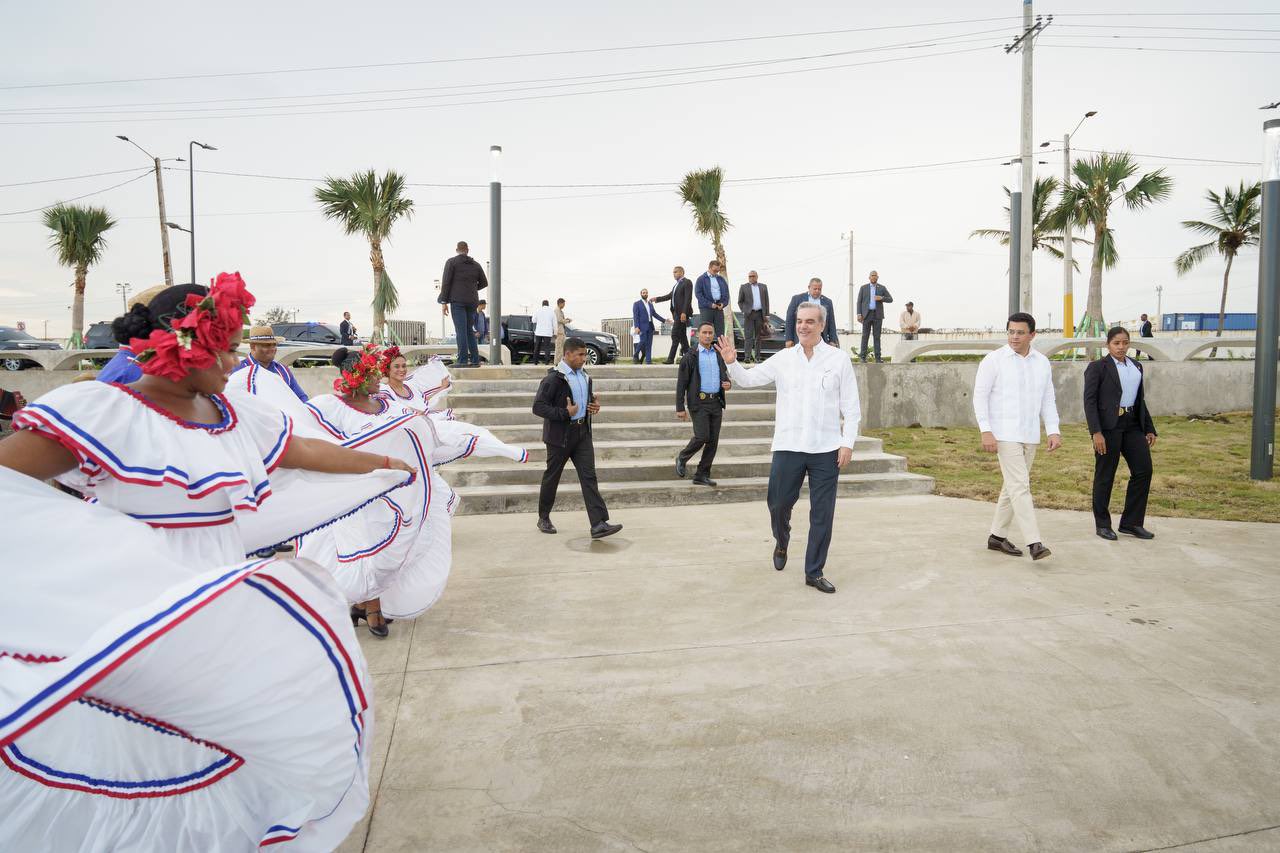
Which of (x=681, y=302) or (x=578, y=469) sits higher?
(x=681, y=302)

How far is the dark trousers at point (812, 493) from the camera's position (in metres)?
5.71

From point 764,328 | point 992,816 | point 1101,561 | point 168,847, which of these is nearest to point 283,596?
point 168,847

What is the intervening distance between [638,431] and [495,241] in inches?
194

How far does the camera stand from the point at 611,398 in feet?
38.8

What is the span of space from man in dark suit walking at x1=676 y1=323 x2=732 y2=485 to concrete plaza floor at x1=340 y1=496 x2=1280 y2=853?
3.07 m

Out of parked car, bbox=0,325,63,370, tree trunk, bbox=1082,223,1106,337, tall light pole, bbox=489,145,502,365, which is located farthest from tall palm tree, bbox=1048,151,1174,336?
parked car, bbox=0,325,63,370

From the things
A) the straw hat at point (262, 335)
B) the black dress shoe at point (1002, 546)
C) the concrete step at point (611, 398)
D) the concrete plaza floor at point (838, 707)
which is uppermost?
the straw hat at point (262, 335)

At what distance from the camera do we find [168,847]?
1.88m

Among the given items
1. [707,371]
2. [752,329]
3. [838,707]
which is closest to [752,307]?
[752,329]

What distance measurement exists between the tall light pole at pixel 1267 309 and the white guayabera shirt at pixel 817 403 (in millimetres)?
7109

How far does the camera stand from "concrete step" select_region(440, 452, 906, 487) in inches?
362

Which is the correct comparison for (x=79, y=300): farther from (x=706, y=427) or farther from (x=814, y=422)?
(x=814, y=422)

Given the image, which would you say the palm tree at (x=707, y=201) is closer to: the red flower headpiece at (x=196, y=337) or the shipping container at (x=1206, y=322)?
the red flower headpiece at (x=196, y=337)

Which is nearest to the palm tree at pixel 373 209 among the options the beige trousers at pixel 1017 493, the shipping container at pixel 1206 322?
the beige trousers at pixel 1017 493
